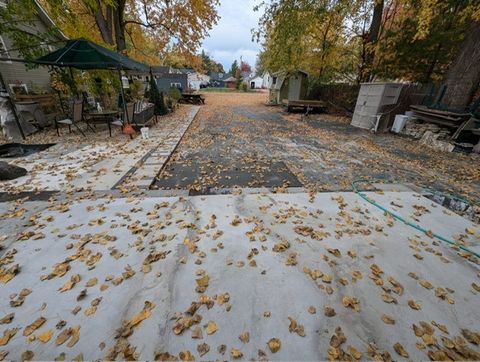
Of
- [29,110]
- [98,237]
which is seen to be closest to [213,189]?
[98,237]

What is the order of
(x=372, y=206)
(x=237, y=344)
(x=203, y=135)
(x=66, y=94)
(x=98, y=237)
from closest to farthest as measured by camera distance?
(x=237, y=344) < (x=98, y=237) < (x=372, y=206) < (x=203, y=135) < (x=66, y=94)

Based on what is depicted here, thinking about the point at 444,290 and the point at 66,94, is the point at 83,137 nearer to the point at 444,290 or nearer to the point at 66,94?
the point at 66,94

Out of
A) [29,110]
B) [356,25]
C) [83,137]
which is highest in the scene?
[356,25]

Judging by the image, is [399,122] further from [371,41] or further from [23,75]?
[23,75]

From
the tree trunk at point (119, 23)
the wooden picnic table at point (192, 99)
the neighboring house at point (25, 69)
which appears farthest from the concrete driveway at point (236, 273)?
the wooden picnic table at point (192, 99)

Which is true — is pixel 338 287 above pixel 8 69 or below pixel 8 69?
below

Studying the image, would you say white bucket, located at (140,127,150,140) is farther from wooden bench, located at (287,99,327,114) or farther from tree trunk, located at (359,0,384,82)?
tree trunk, located at (359,0,384,82)

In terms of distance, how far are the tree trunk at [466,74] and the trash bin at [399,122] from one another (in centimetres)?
129

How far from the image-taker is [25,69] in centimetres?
934

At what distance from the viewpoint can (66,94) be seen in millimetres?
11242

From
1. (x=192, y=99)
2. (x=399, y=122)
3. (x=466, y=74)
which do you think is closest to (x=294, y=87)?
(x=192, y=99)

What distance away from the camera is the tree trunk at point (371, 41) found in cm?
1197

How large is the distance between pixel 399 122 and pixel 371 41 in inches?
262

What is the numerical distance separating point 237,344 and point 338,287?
1131mm
